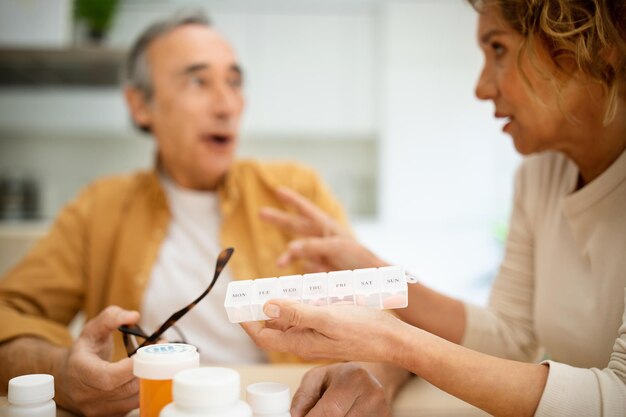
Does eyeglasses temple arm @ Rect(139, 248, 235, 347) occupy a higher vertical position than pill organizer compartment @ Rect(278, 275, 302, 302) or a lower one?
lower

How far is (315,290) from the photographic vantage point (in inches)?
21.3

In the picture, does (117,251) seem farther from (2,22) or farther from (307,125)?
(307,125)

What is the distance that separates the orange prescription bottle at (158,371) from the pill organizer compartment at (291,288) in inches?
4.1

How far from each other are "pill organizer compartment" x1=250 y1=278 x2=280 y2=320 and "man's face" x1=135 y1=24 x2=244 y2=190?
852 millimetres

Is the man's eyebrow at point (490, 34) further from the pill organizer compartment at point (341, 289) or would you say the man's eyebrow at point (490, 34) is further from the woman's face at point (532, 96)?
the pill organizer compartment at point (341, 289)

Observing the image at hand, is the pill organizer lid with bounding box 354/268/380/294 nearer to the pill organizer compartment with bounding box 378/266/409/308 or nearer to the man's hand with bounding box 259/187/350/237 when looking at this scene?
the pill organizer compartment with bounding box 378/266/409/308

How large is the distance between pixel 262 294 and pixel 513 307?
1.90 ft

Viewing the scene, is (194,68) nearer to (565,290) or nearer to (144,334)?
(144,334)

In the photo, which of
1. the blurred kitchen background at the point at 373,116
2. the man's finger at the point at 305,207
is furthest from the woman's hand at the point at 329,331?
the blurred kitchen background at the point at 373,116

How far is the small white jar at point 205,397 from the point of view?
419 millimetres

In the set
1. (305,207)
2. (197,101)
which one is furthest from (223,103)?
(305,207)

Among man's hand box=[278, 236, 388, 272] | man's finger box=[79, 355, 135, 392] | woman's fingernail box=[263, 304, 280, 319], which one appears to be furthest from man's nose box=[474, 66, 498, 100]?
man's finger box=[79, 355, 135, 392]

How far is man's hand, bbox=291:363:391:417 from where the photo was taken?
0.60 metres

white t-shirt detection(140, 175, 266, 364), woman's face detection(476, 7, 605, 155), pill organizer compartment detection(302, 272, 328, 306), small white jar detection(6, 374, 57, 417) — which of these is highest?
woman's face detection(476, 7, 605, 155)
